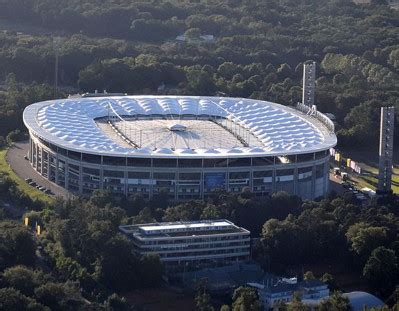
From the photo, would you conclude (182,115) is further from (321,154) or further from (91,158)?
(91,158)

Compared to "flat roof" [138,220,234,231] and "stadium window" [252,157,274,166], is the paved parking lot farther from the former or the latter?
"stadium window" [252,157,274,166]

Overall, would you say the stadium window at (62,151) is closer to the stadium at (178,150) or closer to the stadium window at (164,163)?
the stadium at (178,150)

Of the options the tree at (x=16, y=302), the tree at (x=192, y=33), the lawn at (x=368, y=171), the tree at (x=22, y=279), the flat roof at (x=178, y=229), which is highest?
the tree at (x=16, y=302)

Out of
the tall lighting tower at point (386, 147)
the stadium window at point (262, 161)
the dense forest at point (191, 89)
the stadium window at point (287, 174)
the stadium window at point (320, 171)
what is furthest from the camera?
the tall lighting tower at point (386, 147)

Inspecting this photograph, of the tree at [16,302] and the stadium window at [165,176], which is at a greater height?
the tree at [16,302]

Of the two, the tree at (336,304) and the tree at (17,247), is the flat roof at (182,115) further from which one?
the tree at (336,304)

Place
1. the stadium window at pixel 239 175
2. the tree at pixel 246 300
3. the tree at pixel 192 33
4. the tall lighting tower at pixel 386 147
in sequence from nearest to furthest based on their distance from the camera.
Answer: the tree at pixel 246 300
the stadium window at pixel 239 175
the tall lighting tower at pixel 386 147
the tree at pixel 192 33

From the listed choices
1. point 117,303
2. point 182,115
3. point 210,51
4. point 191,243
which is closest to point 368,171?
point 182,115

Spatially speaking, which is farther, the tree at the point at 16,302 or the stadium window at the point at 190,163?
the stadium window at the point at 190,163

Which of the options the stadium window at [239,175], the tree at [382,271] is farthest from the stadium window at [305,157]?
the tree at [382,271]
